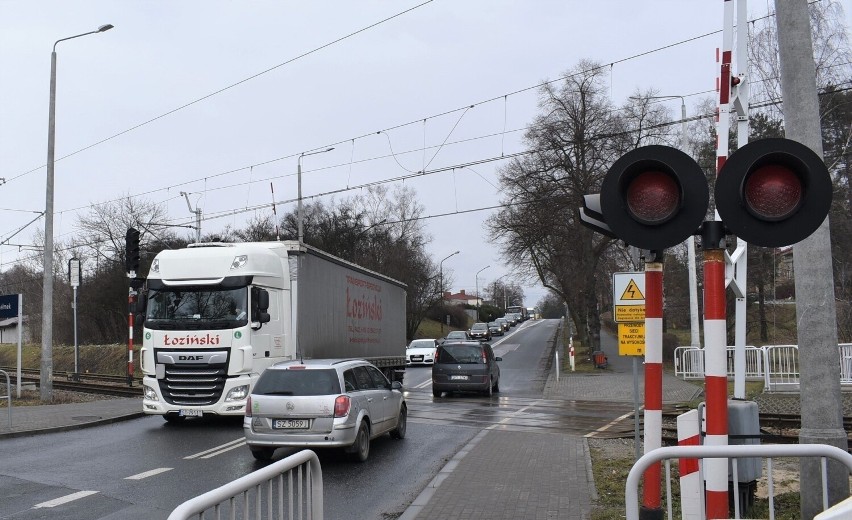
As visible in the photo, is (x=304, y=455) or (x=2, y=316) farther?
(x=2, y=316)

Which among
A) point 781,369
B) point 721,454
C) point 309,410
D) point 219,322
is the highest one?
point 219,322

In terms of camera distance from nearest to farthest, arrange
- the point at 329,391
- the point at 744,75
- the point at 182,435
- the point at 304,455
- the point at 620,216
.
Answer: the point at 304,455
the point at 620,216
the point at 744,75
the point at 329,391
the point at 182,435

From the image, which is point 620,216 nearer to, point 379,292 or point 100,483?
point 100,483

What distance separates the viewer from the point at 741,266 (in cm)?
701

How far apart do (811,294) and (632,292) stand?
4255 millimetres

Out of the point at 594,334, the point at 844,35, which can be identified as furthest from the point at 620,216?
the point at 594,334

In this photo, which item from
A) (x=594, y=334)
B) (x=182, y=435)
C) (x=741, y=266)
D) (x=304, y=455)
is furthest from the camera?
(x=594, y=334)

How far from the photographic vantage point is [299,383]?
454 inches

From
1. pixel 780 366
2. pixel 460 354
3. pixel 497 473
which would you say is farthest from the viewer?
pixel 460 354

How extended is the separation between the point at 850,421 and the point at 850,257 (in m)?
18.2

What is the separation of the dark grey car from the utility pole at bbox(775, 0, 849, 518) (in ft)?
58.7

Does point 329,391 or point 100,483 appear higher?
point 329,391

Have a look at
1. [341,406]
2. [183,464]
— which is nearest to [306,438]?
[341,406]

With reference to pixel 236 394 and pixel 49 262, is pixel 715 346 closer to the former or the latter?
pixel 236 394
